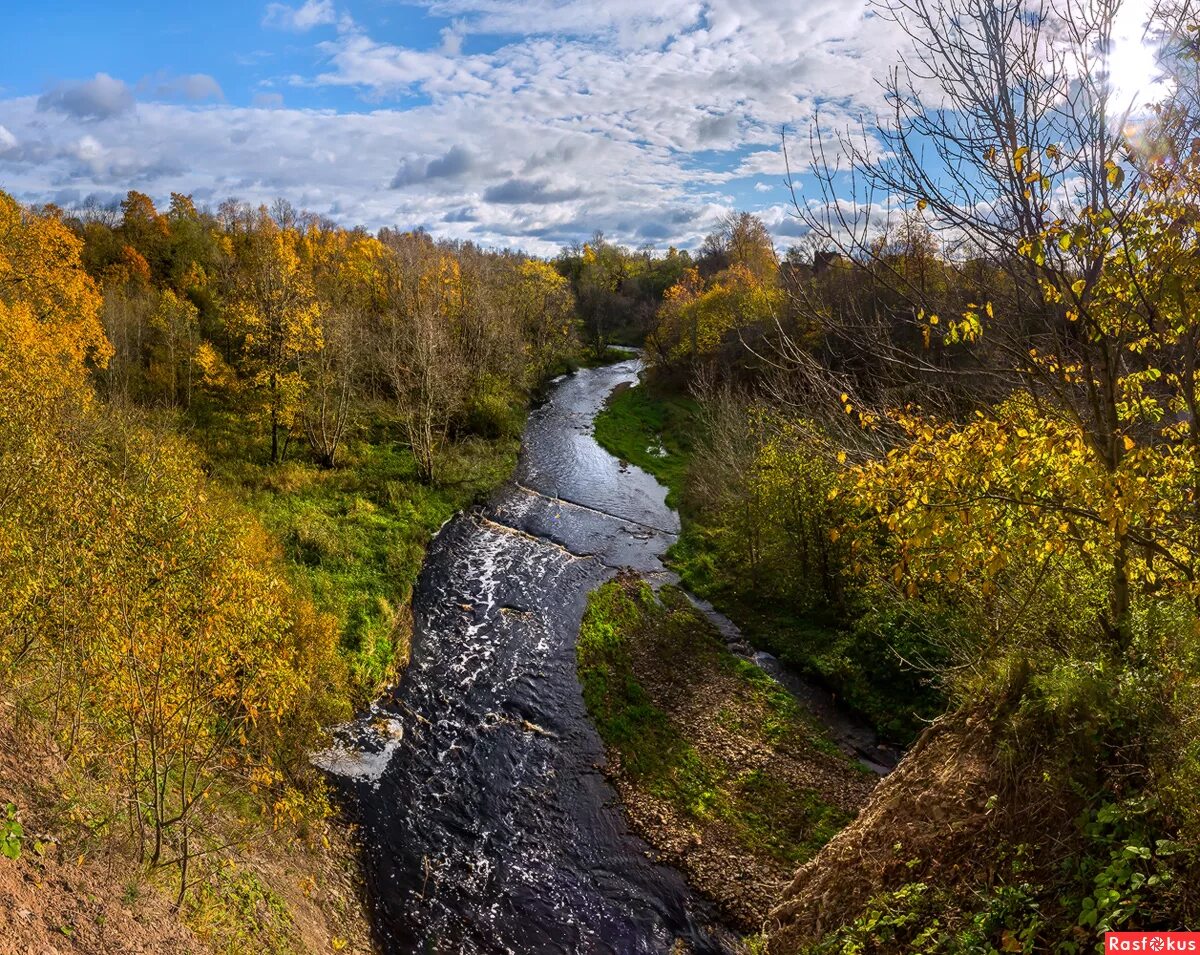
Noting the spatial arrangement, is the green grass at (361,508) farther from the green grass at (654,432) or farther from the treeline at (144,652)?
the green grass at (654,432)

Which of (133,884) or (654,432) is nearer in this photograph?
(133,884)

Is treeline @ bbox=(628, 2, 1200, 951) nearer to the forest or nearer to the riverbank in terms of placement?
the forest

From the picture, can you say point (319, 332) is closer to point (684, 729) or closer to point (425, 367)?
point (425, 367)

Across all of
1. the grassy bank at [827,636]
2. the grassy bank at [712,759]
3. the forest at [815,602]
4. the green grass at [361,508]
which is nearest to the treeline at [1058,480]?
the forest at [815,602]

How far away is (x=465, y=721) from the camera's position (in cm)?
1805

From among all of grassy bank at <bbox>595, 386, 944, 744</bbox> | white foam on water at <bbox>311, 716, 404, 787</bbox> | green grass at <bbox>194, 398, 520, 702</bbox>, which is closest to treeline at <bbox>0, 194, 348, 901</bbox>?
white foam on water at <bbox>311, 716, 404, 787</bbox>

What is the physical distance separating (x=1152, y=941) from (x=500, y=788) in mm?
13013

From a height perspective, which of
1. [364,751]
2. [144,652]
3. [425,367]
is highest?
[425,367]

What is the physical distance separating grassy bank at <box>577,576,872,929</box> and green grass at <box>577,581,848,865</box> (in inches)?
1.3

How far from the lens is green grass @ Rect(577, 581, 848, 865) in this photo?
583 inches

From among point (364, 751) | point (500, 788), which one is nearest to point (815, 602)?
point (500, 788)

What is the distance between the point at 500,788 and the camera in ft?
51.7

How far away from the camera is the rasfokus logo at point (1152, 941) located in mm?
5277

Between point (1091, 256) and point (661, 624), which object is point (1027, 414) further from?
point (661, 624)
